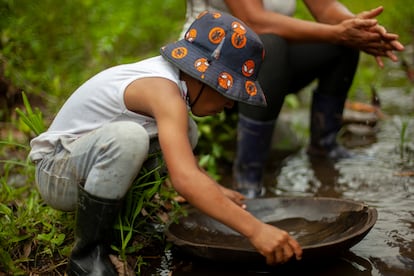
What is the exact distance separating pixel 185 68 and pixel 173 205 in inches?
32.5

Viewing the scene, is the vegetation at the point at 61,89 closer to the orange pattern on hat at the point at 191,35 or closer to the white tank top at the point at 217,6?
the orange pattern on hat at the point at 191,35

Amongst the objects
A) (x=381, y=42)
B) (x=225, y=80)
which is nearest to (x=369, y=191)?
(x=381, y=42)

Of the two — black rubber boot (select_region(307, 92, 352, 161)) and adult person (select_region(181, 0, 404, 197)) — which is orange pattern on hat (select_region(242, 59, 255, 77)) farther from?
black rubber boot (select_region(307, 92, 352, 161))

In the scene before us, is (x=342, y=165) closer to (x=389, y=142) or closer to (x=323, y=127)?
(x=323, y=127)

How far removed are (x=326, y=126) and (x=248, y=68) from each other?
1632 millimetres

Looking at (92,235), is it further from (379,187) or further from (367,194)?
(379,187)

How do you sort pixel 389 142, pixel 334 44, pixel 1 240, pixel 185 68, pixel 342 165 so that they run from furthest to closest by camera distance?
1. pixel 389 142
2. pixel 342 165
3. pixel 334 44
4. pixel 1 240
5. pixel 185 68

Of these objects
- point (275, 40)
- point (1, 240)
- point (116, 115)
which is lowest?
point (1, 240)

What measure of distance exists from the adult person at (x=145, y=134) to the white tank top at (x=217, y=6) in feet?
3.26

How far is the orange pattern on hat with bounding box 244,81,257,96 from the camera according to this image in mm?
2199

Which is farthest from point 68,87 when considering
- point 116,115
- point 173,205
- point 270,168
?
point 116,115

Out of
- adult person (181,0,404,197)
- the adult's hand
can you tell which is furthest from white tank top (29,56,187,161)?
the adult's hand

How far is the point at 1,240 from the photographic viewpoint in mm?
2324

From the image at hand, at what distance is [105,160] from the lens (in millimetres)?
2107
